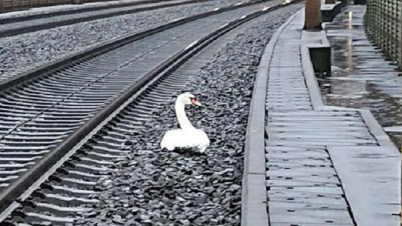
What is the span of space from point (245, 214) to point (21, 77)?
9.18 metres

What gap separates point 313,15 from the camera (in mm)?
26062

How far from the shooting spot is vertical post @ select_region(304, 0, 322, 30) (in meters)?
25.6

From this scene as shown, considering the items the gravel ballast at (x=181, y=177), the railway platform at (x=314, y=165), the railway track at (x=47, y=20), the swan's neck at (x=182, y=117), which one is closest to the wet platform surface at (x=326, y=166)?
the railway platform at (x=314, y=165)

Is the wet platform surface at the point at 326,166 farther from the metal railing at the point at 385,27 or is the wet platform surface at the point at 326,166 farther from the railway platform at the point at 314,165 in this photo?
the metal railing at the point at 385,27

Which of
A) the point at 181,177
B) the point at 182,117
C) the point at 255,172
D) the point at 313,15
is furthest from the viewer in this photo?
the point at 313,15

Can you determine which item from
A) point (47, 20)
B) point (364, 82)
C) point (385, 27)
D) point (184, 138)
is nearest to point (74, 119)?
point (184, 138)

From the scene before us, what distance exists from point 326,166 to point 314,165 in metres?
0.11

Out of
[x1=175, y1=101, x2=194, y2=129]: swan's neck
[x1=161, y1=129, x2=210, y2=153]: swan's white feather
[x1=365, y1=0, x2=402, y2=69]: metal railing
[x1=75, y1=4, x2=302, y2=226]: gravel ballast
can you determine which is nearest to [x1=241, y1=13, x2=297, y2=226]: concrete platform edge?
[x1=75, y1=4, x2=302, y2=226]: gravel ballast

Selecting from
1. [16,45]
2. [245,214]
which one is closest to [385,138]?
[245,214]

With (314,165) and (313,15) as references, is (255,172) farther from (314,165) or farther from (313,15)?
(313,15)

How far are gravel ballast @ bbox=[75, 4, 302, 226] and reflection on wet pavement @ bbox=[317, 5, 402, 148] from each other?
1654 mm

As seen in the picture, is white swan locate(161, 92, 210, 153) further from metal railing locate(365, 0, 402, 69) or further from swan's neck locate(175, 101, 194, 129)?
metal railing locate(365, 0, 402, 69)

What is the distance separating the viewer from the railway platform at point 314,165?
643cm

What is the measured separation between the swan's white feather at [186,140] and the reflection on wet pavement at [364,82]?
1947 mm
